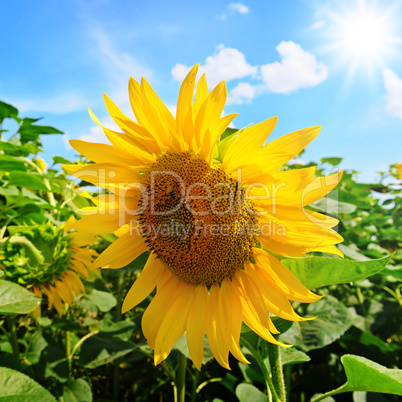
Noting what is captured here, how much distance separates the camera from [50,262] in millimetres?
1788

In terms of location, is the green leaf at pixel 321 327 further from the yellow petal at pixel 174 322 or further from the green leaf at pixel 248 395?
the yellow petal at pixel 174 322

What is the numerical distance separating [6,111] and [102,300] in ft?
4.42

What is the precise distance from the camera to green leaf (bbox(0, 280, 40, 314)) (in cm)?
120

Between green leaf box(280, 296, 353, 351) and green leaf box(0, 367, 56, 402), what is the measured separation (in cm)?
102

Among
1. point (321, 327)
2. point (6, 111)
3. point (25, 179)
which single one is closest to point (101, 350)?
point (25, 179)

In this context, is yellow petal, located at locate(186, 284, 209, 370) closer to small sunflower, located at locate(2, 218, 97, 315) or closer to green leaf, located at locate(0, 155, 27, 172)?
small sunflower, located at locate(2, 218, 97, 315)

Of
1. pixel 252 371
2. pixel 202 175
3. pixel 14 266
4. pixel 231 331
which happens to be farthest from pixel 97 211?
pixel 252 371

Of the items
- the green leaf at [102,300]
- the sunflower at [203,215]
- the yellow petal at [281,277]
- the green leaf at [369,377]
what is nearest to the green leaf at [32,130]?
the green leaf at [102,300]

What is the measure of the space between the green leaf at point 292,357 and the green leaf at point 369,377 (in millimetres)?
129

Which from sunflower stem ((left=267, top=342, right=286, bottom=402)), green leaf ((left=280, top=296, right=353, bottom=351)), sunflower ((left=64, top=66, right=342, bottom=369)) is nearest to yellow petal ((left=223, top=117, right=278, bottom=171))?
sunflower ((left=64, top=66, right=342, bottom=369))

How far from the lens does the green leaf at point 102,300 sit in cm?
220

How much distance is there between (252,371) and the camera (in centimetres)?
199

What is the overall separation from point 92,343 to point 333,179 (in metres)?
1.52

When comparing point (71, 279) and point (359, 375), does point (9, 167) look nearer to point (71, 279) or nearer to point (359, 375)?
point (71, 279)
